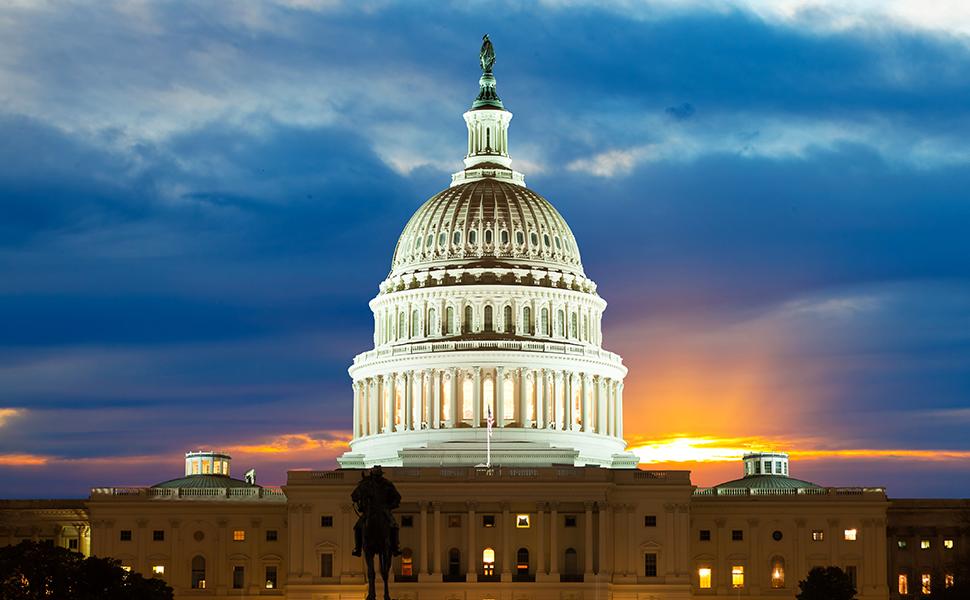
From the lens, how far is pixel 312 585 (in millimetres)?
184000

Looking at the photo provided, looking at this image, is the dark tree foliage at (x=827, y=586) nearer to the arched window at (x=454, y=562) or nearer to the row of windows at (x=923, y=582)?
the arched window at (x=454, y=562)

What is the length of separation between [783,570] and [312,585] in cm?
3612

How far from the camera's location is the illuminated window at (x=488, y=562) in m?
184

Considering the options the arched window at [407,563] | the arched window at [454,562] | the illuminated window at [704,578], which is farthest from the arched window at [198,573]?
the illuminated window at [704,578]

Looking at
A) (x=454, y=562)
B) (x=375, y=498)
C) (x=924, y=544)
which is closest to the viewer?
(x=375, y=498)

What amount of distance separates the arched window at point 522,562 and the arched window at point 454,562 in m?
4.28

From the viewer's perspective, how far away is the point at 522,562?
185 metres

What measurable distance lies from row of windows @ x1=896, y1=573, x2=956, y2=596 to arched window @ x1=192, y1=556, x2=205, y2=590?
54.3 m

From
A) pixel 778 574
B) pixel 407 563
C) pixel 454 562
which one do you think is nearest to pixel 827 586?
pixel 778 574

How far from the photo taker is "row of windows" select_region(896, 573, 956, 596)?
197375 mm

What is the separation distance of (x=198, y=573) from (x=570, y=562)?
94.4 feet

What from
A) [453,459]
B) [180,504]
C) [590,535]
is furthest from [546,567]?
[180,504]

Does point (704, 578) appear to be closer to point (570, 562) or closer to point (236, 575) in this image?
point (570, 562)

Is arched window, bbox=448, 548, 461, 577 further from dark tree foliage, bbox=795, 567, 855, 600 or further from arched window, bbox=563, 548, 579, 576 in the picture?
dark tree foliage, bbox=795, 567, 855, 600
